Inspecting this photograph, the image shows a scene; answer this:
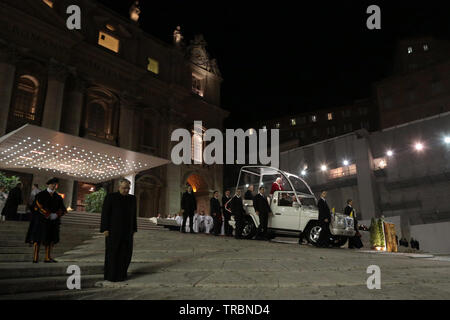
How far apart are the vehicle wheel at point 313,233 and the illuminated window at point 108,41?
2509 centimetres

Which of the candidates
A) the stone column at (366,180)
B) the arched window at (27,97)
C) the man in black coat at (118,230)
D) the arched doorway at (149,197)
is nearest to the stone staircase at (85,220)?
the arched window at (27,97)

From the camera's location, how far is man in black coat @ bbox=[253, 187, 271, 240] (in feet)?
39.4

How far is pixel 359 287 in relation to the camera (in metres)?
4.92

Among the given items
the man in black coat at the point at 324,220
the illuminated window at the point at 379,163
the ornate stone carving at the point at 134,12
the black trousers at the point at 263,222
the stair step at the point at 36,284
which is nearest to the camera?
the stair step at the point at 36,284

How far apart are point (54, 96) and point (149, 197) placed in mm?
Result: 11315

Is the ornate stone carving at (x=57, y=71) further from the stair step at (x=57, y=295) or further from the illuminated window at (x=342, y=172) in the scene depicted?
the illuminated window at (x=342, y=172)

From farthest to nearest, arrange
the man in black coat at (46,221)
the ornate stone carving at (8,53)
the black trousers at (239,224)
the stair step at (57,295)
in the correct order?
1. the ornate stone carving at (8,53)
2. the black trousers at (239,224)
3. the man in black coat at (46,221)
4. the stair step at (57,295)

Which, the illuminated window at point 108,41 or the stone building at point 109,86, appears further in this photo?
the illuminated window at point 108,41

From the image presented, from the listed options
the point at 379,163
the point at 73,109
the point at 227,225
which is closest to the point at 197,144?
the point at 73,109

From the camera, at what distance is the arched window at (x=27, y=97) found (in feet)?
75.3

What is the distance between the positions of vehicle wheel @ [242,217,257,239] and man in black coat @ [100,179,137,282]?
7.45 meters

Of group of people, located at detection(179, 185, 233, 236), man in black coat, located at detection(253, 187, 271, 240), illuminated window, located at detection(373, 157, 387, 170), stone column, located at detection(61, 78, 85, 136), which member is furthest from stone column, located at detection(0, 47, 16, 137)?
illuminated window, located at detection(373, 157, 387, 170)

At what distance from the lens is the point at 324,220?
11.1m
